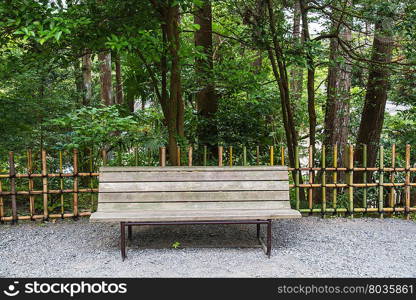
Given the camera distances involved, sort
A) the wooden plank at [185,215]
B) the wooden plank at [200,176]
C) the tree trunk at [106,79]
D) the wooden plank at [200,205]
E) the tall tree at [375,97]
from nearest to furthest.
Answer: the wooden plank at [185,215] → the wooden plank at [200,205] → the wooden plank at [200,176] → the tall tree at [375,97] → the tree trunk at [106,79]

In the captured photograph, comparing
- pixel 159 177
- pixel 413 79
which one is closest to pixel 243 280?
pixel 159 177

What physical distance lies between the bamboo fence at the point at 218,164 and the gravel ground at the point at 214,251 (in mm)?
213

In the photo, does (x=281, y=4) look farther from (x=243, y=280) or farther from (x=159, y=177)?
(x=243, y=280)

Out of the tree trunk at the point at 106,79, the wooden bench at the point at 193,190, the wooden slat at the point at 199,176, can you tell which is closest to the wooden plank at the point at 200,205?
the wooden bench at the point at 193,190

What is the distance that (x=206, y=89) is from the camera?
7.37 metres

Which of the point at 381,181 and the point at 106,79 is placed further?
the point at 106,79

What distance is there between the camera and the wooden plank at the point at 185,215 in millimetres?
4230

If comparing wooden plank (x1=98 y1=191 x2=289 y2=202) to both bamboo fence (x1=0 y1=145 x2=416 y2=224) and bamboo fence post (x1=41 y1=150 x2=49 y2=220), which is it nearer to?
bamboo fence (x1=0 y1=145 x2=416 y2=224)

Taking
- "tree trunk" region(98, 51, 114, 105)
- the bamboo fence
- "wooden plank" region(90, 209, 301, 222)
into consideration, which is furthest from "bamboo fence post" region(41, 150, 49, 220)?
"tree trunk" region(98, 51, 114, 105)

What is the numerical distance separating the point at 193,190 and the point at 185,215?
53 cm

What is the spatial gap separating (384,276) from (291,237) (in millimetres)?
1444

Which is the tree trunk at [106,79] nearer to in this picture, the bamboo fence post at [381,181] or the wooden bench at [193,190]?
the wooden bench at [193,190]

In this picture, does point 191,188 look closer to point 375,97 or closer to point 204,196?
point 204,196

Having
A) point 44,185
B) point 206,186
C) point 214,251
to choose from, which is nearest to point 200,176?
point 206,186
